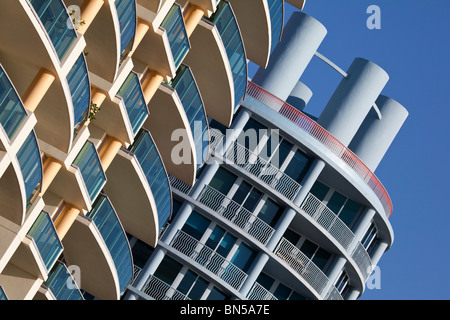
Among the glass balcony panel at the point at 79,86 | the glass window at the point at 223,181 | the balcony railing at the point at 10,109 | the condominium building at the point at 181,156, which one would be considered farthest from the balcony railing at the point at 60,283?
the glass window at the point at 223,181

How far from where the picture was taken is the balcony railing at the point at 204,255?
152 feet

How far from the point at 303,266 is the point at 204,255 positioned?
17.9 ft

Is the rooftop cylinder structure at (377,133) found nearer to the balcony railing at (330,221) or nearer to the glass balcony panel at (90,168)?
the balcony railing at (330,221)

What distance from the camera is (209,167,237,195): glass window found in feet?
156

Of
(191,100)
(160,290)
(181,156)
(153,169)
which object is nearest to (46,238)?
(153,169)

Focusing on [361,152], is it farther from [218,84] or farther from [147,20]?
[147,20]

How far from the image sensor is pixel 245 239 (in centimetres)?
4703

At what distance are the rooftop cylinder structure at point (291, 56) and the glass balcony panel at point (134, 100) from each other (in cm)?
2398

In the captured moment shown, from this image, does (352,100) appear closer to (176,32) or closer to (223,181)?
(223,181)

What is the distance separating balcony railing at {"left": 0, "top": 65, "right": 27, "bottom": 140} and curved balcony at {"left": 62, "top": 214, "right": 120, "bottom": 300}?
20.2 ft

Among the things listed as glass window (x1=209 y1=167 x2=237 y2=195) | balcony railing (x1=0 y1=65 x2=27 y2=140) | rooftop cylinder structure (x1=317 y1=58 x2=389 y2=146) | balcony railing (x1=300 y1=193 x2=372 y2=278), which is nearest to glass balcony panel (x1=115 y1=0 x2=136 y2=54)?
balcony railing (x1=0 y1=65 x2=27 y2=140)

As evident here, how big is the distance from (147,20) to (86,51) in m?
2.38

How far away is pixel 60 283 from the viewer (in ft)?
81.3
